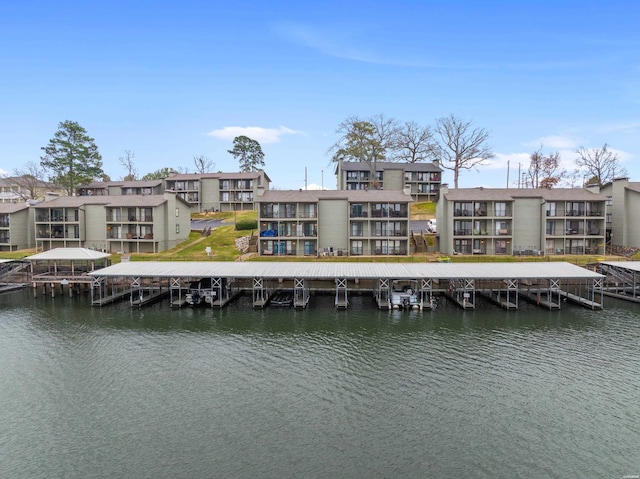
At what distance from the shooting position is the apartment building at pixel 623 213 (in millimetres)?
61062

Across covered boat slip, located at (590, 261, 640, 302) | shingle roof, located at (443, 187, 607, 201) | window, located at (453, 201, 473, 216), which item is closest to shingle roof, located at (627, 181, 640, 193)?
shingle roof, located at (443, 187, 607, 201)

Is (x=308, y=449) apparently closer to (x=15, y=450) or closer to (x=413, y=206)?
(x=15, y=450)

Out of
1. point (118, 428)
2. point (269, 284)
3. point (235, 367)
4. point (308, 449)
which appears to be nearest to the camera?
point (308, 449)

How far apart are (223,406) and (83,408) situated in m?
7.72

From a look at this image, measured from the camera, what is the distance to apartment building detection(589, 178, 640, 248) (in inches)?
2404

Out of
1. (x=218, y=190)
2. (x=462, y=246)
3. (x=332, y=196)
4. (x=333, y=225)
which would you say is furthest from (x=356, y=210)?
(x=218, y=190)

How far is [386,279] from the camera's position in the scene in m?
45.2

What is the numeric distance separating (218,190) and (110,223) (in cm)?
3080

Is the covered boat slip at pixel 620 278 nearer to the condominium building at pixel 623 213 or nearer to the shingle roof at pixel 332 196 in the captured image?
the condominium building at pixel 623 213

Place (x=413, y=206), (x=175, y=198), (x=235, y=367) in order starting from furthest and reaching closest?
1. (x=413, y=206)
2. (x=175, y=198)
3. (x=235, y=367)

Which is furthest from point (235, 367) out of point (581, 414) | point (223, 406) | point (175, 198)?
point (175, 198)

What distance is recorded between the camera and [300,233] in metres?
61.3

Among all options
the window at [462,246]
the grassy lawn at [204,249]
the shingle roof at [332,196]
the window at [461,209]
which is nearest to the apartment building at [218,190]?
the grassy lawn at [204,249]

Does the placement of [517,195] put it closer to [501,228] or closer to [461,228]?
[501,228]
